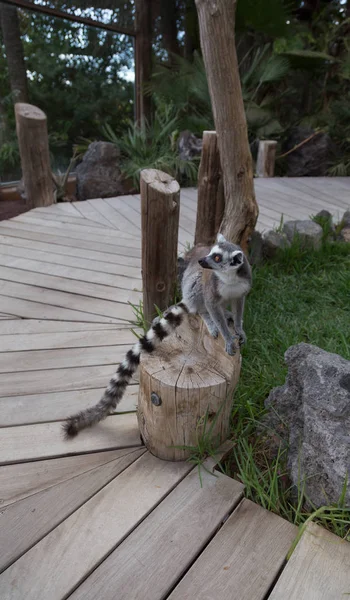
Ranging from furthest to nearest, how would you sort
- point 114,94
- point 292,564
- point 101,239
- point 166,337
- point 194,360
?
point 114,94
point 101,239
point 166,337
point 194,360
point 292,564

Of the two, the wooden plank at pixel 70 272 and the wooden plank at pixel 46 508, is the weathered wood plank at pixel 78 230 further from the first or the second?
the wooden plank at pixel 46 508

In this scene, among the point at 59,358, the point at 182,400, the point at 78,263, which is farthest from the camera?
the point at 78,263

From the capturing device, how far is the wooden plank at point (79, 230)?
4410mm

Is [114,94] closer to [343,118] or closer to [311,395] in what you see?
[343,118]

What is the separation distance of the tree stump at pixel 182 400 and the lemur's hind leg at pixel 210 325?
0.17 metres

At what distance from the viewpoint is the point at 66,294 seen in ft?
10.9

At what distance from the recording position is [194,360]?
6.46 ft

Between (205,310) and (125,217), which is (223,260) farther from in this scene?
(125,217)

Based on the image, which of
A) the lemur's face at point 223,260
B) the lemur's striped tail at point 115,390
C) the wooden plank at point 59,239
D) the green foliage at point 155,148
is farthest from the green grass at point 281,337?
the green foliage at point 155,148

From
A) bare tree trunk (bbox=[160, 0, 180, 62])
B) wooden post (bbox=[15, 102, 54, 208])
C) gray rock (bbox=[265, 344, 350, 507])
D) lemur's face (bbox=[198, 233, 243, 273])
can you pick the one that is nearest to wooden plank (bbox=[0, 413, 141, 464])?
gray rock (bbox=[265, 344, 350, 507])

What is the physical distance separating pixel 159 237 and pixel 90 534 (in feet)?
5.31

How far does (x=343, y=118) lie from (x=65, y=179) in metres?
5.17

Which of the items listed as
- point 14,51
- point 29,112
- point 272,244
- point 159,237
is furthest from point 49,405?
point 14,51

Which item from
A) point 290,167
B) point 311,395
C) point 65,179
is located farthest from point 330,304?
point 290,167
